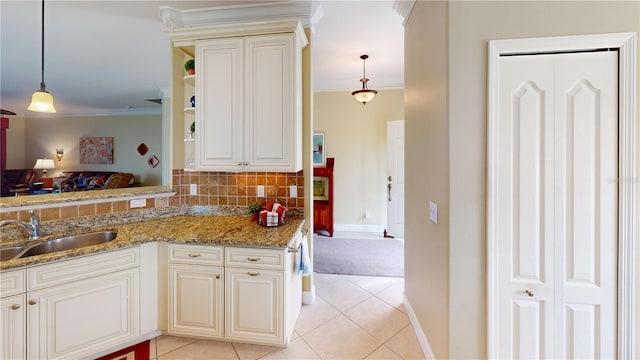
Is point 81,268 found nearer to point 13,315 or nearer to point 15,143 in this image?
point 13,315

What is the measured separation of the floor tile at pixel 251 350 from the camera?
76.4 inches

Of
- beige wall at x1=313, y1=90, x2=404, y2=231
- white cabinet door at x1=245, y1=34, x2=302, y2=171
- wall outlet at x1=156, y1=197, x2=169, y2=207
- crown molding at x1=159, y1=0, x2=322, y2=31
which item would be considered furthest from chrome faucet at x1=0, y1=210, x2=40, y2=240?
beige wall at x1=313, y1=90, x2=404, y2=231

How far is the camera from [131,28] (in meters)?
2.98

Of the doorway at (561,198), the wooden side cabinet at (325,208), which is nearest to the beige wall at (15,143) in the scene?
the wooden side cabinet at (325,208)

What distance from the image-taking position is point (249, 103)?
2311 mm

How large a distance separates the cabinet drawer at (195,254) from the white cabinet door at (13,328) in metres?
0.79

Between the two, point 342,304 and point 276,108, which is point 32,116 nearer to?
point 276,108

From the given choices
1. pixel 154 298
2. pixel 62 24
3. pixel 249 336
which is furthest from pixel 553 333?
pixel 62 24

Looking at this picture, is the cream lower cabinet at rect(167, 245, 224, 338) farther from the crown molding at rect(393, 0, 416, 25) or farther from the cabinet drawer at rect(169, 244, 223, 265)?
the crown molding at rect(393, 0, 416, 25)

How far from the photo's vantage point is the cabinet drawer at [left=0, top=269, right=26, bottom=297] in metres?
1.52

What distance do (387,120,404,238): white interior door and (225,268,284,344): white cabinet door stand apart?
335 cm

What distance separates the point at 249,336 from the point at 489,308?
1577 mm

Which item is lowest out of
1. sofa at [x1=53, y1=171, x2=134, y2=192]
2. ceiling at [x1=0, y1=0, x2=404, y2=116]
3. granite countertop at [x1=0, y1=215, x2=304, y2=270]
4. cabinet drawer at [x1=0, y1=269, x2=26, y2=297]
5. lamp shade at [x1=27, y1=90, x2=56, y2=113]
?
cabinet drawer at [x1=0, y1=269, x2=26, y2=297]

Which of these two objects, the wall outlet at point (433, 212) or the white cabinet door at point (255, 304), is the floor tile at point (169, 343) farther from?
the wall outlet at point (433, 212)
